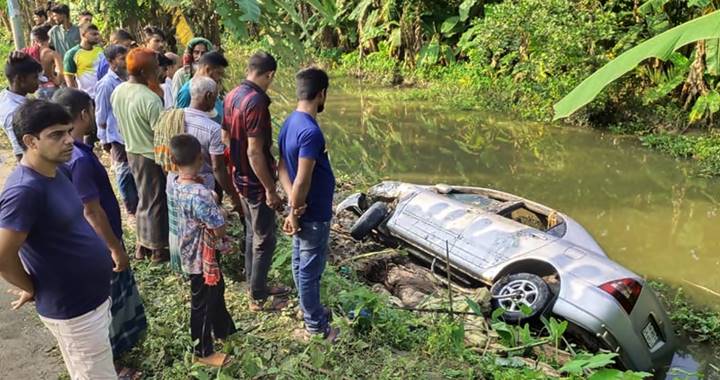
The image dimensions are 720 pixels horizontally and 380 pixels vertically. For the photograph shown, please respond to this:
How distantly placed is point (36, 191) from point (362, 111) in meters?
13.0

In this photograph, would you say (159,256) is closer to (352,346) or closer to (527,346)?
(352,346)

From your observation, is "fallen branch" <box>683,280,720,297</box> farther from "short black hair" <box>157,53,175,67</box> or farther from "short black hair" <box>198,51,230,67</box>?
"short black hair" <box>157,53,175,67</box>

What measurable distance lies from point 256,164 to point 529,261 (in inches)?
102

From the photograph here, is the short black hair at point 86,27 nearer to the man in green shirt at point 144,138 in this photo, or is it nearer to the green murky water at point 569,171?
the man in green shirt at point 144,138

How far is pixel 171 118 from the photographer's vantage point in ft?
14.5

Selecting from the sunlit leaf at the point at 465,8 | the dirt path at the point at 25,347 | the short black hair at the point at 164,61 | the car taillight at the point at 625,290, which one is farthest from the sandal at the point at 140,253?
the sunlit leaf at the point at 465,8

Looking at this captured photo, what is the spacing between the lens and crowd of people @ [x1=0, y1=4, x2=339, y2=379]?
267cm

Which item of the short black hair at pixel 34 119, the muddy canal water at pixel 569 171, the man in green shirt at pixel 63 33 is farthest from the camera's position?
the man in green shirt at pixel 63 33

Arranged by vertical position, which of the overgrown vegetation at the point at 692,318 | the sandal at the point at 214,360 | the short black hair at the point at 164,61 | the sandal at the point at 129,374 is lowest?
the overgrown vegetation at the point at 692,318

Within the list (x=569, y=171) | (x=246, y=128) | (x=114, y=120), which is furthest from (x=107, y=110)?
(x=569, y=171)

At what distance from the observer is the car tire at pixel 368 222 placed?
6410 millimetres

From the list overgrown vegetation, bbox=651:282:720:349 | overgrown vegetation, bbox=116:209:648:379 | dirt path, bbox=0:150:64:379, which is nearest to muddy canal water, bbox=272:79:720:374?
overgrown vegetation, bbox=651:282:720:349

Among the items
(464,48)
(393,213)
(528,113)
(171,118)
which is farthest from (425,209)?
(464,48)

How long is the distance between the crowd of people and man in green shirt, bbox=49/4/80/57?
3.38 m
